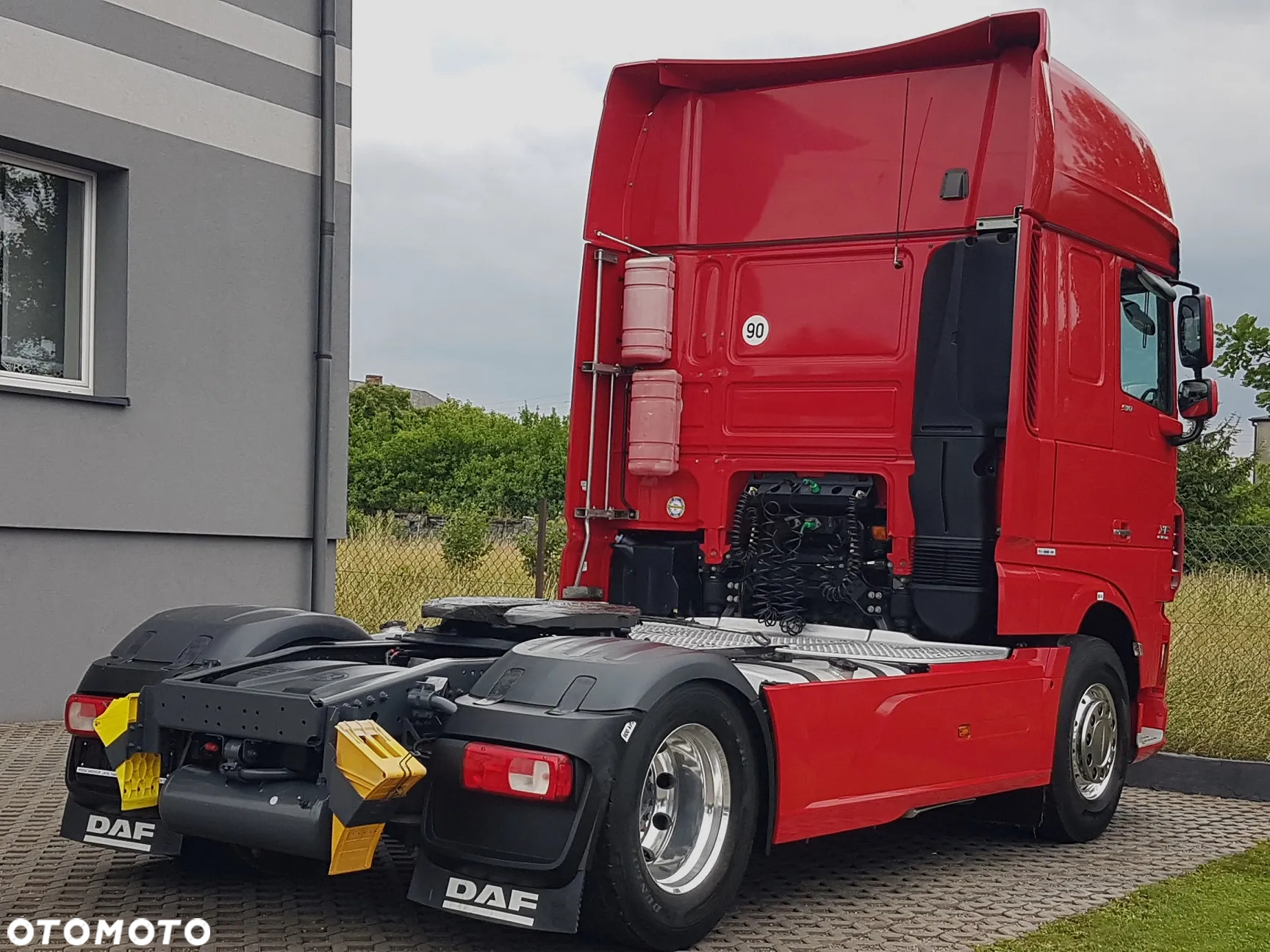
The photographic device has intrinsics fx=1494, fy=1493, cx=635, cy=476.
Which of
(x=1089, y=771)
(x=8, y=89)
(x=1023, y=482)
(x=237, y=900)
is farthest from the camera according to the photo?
(x=8, y=89)

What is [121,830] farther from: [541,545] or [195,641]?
[541,545]

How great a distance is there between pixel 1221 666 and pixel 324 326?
6772mm

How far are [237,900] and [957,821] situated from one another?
3.70 m

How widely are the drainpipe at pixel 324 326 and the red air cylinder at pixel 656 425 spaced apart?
4038mm

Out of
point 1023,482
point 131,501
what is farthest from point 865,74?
point 131,501

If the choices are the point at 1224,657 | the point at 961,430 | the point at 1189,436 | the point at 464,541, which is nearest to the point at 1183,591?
the point at 1224,657

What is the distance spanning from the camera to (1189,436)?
7926 millimetres

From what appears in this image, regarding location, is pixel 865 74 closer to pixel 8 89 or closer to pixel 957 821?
pixel 957 821

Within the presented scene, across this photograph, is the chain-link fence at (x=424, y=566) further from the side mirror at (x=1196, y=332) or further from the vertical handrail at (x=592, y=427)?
the side mirror at (x=1196, y=332)

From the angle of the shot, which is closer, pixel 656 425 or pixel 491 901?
pixel 491 901

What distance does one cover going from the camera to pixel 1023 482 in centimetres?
659

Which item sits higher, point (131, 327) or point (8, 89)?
point (8, 89)

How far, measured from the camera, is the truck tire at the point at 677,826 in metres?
4.45

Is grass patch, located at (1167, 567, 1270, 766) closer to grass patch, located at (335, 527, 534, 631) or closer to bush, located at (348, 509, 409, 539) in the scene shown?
grass patch, located at (335, 527, 534, 631)
